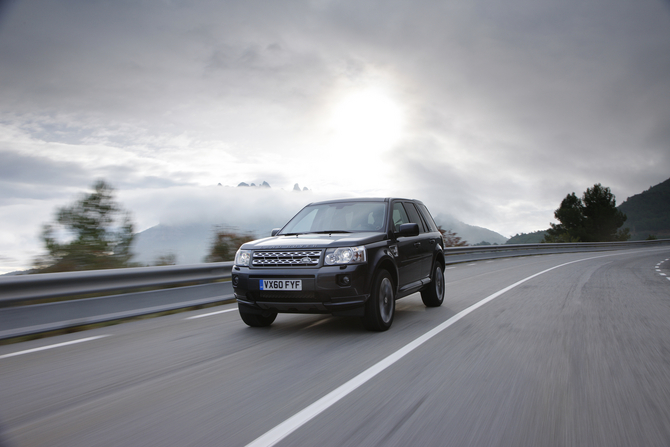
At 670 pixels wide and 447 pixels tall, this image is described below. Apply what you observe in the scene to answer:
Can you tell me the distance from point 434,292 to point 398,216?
1.88 m

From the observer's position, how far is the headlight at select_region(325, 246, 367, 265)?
586 cm

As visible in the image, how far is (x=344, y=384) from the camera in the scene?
4.08 m

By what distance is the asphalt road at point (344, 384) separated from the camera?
309 centimetres

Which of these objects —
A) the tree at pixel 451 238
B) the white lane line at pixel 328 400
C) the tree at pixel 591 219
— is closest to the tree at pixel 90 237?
the white lane line at pixel 328 400

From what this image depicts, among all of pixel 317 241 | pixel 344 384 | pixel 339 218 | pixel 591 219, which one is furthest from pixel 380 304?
pixel 591 219

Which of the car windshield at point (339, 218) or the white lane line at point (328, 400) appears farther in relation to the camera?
the car windshield at point (339, 218)

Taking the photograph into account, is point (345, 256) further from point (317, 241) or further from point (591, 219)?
point (591, 219)

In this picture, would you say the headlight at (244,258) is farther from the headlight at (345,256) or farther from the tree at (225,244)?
the tree at (225,244)

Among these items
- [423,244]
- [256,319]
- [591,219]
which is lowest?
[256,319]

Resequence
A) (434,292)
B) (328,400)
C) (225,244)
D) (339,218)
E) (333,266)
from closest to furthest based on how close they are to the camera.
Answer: (328,400) → (333,266) → (339,218) → (434,292) → (225,244)

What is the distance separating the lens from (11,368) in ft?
15.4

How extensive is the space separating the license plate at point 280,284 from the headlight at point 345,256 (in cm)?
43

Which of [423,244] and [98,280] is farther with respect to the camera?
[423,244]

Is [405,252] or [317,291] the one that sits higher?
[405,252]
